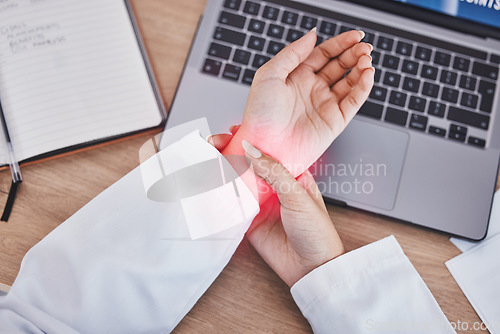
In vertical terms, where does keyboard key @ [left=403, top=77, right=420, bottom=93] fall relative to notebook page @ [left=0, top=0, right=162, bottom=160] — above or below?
above

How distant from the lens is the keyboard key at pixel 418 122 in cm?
58

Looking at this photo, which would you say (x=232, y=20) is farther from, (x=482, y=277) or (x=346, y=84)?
(x=482, y=277)

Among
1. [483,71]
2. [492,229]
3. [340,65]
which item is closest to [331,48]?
[340,65]

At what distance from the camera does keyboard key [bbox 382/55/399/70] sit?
0.60 m

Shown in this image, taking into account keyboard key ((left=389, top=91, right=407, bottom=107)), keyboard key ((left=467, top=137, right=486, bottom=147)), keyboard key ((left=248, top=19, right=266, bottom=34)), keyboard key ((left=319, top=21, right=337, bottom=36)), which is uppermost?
keyboard key ((left=319, top=21, right=337, bottom=36))

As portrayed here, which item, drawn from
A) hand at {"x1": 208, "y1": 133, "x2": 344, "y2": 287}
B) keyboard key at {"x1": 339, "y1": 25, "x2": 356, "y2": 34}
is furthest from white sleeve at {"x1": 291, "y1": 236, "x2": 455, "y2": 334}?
keyboard key at {"x1": 339, "y1": 25, "x2": 356, "y2": 34}

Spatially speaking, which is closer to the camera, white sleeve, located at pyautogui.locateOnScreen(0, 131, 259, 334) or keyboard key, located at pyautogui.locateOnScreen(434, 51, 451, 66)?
white sleeve, located at pyautogui.locateOnScreen(0, 131, 259, 334)

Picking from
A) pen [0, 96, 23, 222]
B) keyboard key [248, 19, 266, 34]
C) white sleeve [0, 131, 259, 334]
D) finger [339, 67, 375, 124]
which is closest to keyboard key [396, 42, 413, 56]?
finger [339, 67, 375, 124]

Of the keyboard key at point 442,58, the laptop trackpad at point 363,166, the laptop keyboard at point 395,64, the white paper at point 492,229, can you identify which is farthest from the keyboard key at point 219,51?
the white paper at point 492,229

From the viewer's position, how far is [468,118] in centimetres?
58

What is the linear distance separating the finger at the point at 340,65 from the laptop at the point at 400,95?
0.04 m

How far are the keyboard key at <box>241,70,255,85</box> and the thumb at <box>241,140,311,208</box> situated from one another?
0.11m

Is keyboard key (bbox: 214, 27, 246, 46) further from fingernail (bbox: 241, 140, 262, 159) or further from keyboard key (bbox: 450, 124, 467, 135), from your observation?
keyboard key (bbox: 450, 124, 467, 135)

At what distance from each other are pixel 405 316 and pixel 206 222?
280 mm
